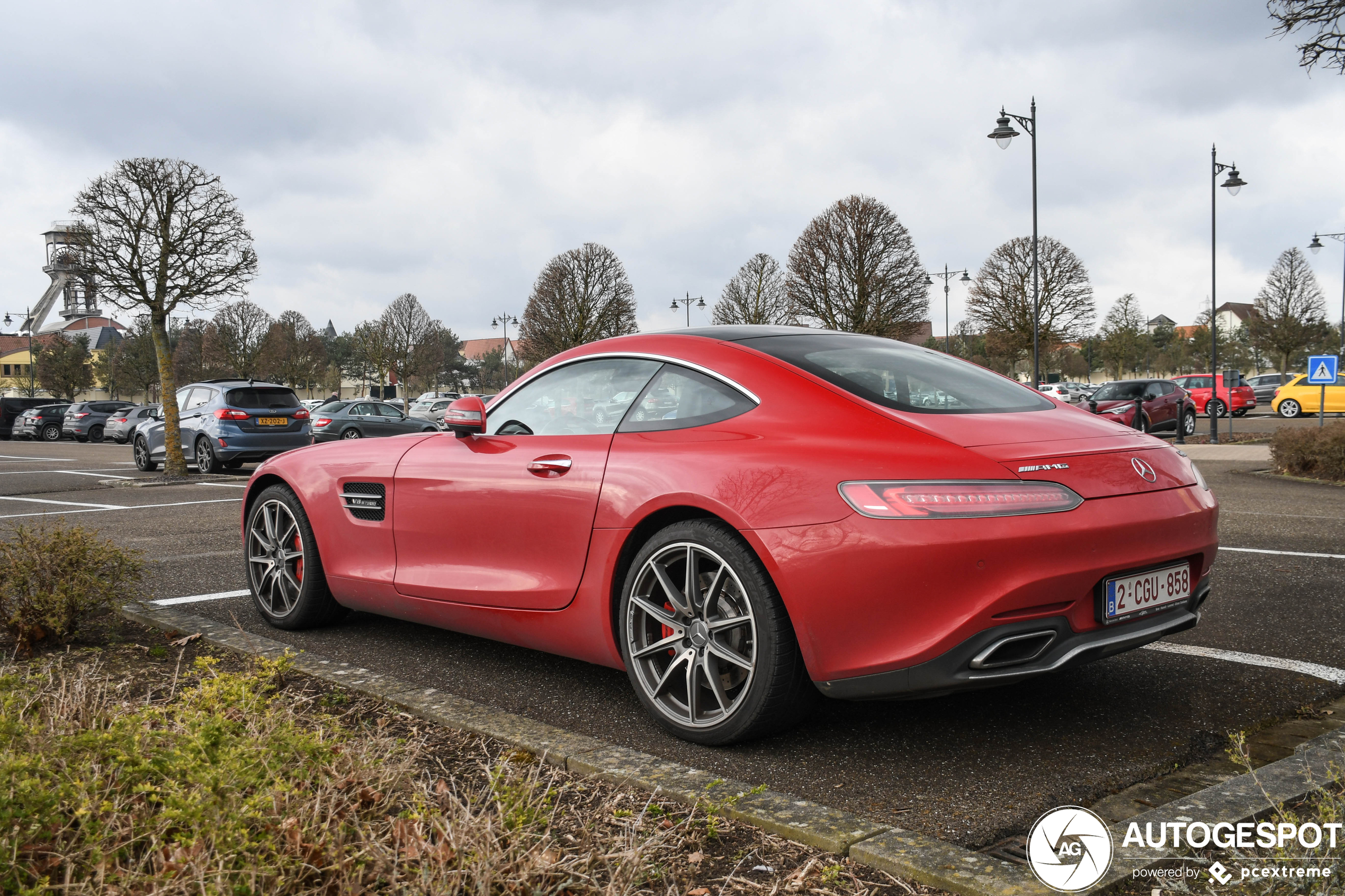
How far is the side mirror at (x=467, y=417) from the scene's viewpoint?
13.6ft

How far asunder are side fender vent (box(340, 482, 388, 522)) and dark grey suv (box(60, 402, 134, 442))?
127ft

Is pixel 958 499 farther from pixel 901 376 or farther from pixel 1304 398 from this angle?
pixel 1304 398

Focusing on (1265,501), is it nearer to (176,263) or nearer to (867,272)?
(176,263)

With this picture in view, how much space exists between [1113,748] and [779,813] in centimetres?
126

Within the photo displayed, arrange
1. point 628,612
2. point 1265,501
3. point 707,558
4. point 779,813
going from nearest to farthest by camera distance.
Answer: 1. point 779,813
2. point 707,558
3. point 628,612
4. point 1265,501

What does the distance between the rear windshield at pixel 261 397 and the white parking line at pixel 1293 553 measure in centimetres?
1445

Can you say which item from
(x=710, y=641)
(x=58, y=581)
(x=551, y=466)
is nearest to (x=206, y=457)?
(x=58, y=581)

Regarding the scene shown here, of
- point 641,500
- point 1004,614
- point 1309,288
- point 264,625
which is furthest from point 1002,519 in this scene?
point 1309,288

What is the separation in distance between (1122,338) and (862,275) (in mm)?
34987

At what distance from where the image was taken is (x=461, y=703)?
11.8 ft

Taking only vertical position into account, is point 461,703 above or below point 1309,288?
below

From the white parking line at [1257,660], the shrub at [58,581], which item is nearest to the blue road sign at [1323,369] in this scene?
the white parking line at [1257,660]

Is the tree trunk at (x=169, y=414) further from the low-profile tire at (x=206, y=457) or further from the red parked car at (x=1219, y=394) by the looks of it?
the red parked car at (x=1219, y=394)

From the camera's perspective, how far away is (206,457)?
17422mm
